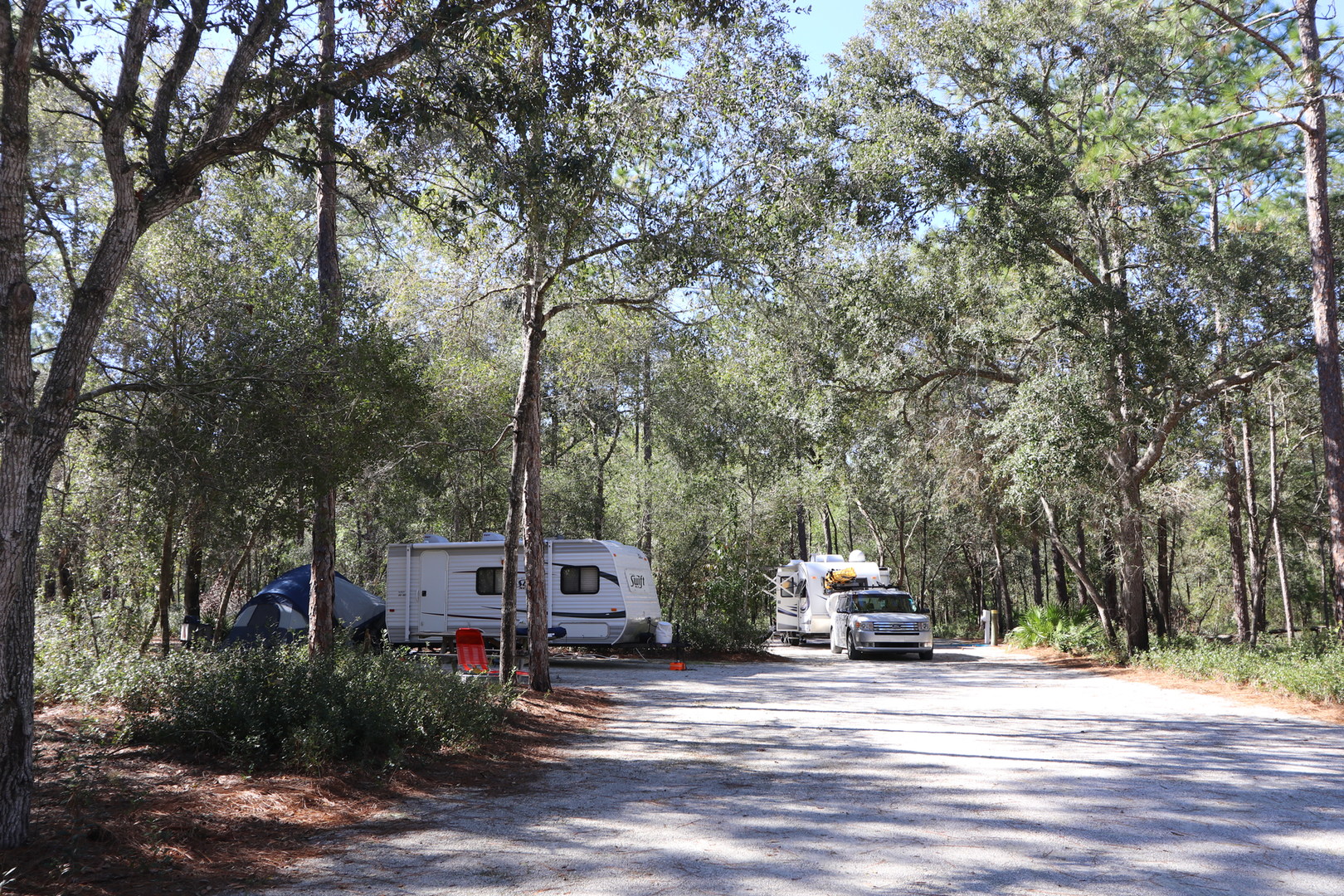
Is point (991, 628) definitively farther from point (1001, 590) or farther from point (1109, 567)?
point (1109, 567)

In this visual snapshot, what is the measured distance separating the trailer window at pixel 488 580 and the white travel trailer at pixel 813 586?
989cm

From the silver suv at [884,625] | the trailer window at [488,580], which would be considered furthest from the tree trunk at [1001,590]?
the trailer window at [488,580]

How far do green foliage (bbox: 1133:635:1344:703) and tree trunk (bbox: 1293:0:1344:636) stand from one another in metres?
0.98

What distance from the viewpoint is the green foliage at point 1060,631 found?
67.5 feet

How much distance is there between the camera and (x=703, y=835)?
5445 mm

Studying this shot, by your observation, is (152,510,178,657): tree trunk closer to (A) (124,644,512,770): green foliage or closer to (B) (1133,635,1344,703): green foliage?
(A) (124,644,512,770): green foliage

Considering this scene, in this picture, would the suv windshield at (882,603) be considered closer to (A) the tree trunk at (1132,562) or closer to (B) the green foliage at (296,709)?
(A) the tree trunk at (1132,562)

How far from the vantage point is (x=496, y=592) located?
60.8ft

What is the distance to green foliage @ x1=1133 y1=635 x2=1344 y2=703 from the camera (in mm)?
11202

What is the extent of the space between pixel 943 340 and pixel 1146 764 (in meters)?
9.94

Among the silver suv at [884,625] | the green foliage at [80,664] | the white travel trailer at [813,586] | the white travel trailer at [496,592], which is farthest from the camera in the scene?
the white travel trailer at [813,586]

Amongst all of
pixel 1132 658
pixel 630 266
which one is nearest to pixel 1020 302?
pixel 1132 658

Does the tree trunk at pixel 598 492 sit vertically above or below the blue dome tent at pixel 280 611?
above

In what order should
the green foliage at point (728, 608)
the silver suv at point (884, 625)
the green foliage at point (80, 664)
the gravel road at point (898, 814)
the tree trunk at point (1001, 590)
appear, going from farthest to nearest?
the tree trunk at point (1001, 590) → the green foliage at point (728, 608) → the silver suv at point (884, 625) → the green foliage at point (80, 664) → the gravel road at point (898, 814)
